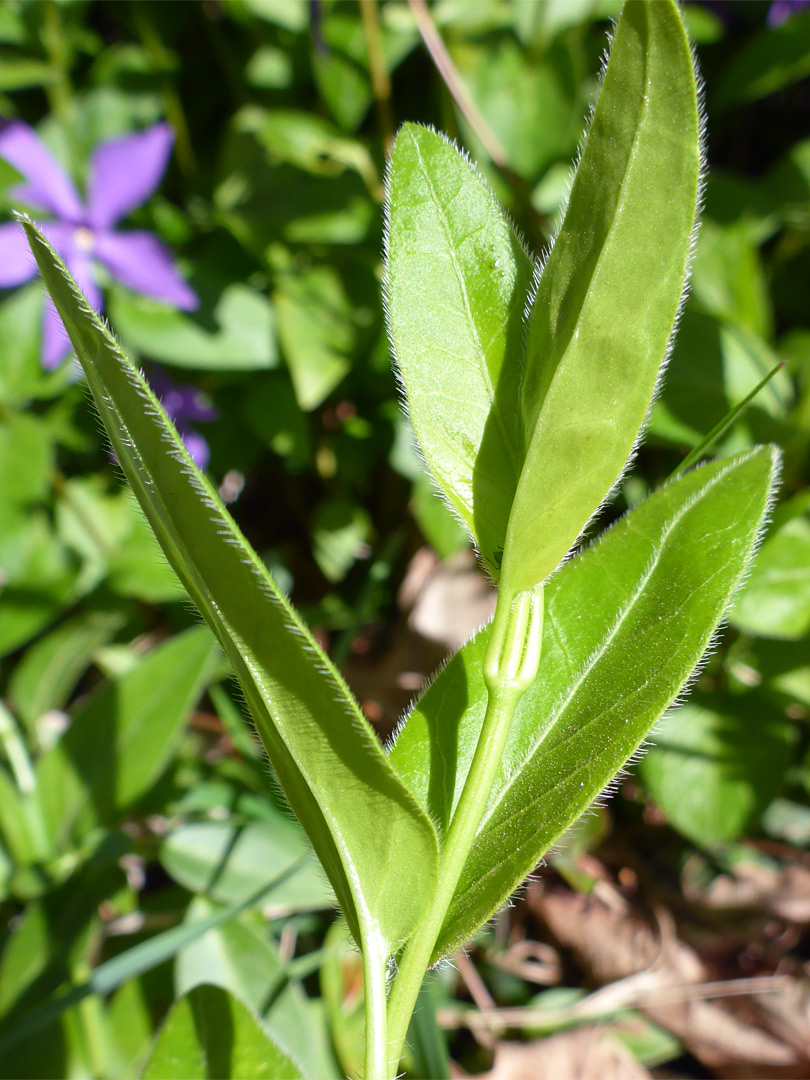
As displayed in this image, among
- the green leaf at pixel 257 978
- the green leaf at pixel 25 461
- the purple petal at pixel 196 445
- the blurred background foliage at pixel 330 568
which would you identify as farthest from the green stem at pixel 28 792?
the purple petal at pixel 196 445

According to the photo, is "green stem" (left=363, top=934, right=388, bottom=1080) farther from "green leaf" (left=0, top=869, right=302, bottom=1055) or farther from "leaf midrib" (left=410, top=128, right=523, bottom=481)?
"green leaf" (left=0, top=869, right=302, bottom=1055)

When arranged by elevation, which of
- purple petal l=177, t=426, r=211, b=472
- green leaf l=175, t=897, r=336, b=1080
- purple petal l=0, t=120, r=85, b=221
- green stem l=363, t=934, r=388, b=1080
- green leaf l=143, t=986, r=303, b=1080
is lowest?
green leaf l=175, t=897, r=336, b=1080

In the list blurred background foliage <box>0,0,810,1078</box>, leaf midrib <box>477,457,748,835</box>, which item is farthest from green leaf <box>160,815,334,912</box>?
leaf midrib <box>477,457,748,835</box>

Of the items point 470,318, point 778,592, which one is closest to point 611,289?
point 470,318

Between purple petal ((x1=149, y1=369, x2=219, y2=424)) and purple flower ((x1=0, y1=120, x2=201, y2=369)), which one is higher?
purple flower ((x1=0, y1=120, x2=201, y2=369))

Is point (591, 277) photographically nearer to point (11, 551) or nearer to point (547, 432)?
point (547, 432)

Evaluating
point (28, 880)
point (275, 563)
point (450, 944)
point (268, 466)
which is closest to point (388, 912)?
point (450, 944)
